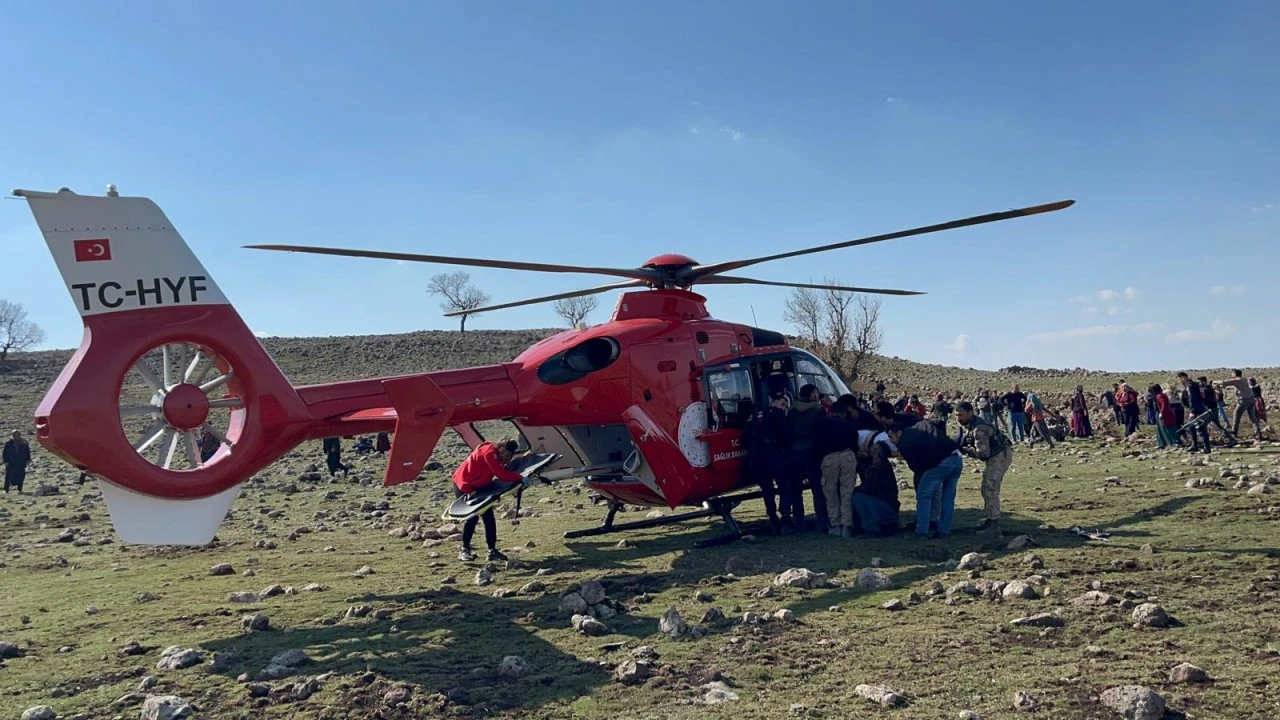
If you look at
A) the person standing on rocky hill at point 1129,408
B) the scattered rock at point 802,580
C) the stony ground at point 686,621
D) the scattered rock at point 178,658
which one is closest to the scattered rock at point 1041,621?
the stony ground at point 686,621

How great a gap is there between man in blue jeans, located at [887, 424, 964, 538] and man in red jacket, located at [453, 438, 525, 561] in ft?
16.0

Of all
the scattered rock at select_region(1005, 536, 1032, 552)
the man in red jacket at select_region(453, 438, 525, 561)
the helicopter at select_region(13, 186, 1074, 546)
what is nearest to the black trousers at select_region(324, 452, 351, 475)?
the helicopter at select_region(13, 186, 1074, 546)

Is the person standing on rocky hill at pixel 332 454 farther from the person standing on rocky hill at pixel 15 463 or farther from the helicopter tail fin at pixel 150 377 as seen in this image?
the helicopter tail fin at pixel 150 377

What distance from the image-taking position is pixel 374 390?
974 centimetres

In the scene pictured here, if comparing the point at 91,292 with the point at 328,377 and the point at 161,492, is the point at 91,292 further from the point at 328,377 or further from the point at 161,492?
the point at 328,377

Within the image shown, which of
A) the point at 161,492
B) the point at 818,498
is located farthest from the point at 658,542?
the point at 161,492

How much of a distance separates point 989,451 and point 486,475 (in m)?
6.18

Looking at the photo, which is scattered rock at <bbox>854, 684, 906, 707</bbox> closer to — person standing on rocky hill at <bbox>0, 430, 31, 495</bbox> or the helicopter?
the helicopter

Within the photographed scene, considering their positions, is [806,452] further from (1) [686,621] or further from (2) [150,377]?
(2) [150,377]

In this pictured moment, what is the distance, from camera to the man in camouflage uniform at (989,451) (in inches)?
417

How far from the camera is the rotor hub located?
27.2 ft

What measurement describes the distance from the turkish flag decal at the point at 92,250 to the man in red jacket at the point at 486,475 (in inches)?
169

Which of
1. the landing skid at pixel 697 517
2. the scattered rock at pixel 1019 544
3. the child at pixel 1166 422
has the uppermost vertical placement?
the child at pixel 1166 422

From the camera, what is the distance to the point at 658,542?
1223 cm
